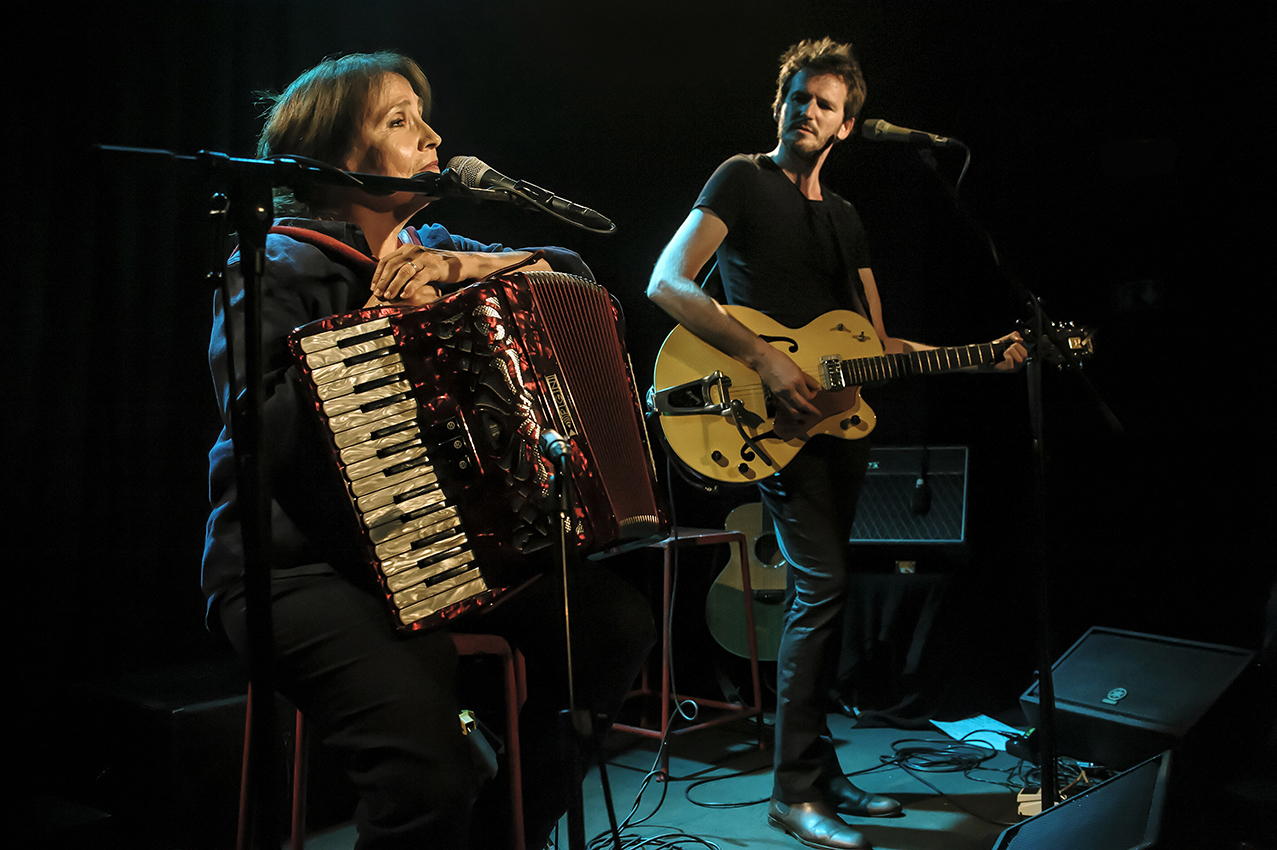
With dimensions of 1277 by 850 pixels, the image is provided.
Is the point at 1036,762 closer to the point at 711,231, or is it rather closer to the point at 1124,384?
the point at 1124,384

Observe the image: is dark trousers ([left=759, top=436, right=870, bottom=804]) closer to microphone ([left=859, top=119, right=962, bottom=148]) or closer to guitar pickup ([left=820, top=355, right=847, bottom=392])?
guitar pickup ([left=820, top=355, right=847, bottom=392])

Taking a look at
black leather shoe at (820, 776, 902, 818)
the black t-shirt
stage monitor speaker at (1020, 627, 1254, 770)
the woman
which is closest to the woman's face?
the woman

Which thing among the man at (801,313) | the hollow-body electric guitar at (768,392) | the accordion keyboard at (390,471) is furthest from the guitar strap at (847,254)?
the accordion keyboard at (390,471)

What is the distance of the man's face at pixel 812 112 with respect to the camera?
252 centimetres

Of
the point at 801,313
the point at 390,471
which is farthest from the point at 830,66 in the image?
the point at 390,471

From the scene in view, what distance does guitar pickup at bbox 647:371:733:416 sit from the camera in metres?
2.42

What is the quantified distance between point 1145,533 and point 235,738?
10.9ft

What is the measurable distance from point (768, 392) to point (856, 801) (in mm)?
1162

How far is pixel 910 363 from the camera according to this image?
240cm

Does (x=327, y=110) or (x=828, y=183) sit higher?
(x=828, y=183)

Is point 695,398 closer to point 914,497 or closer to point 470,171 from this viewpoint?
point 470,171

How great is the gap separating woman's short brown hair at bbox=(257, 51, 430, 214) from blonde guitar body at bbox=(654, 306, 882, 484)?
1.09 metres

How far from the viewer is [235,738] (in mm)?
2020

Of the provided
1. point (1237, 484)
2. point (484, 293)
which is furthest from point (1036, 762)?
point (484, 293)
